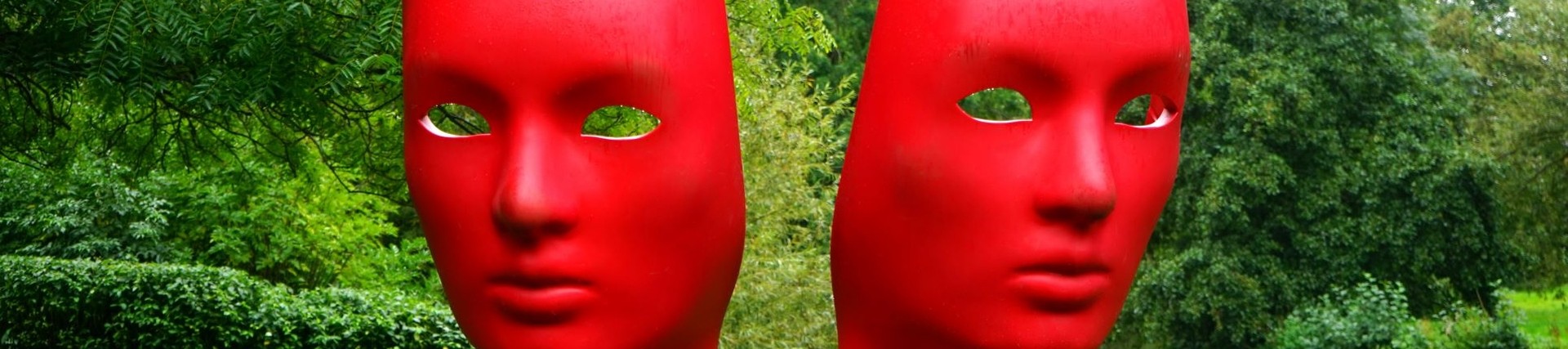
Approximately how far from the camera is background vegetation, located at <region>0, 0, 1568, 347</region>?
25.9 feet

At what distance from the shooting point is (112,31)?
275 inches

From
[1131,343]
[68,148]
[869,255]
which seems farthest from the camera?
[1131,343]

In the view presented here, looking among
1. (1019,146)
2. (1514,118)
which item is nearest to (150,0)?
(1019,146)

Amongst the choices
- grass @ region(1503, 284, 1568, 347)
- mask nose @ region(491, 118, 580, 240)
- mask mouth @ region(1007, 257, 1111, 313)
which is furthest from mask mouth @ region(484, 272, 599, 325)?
grass @ region(1503, 284, 1568, 347)

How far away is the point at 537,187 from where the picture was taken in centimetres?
464

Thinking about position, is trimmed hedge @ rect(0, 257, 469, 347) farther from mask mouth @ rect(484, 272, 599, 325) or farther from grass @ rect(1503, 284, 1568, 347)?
grass @ rect(1503, 284, 1568, 347)

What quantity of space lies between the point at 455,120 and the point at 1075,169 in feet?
15.3

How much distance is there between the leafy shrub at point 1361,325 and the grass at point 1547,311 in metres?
3.31

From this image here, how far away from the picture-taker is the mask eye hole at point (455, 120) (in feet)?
28.5

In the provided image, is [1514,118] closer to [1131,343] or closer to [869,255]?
[1131,343]

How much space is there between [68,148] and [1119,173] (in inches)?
311

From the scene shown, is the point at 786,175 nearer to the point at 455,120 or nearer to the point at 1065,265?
the point at 455,120

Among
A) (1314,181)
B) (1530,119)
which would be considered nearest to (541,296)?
(1530,119)

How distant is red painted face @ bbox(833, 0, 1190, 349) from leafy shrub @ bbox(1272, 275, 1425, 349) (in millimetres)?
13013
